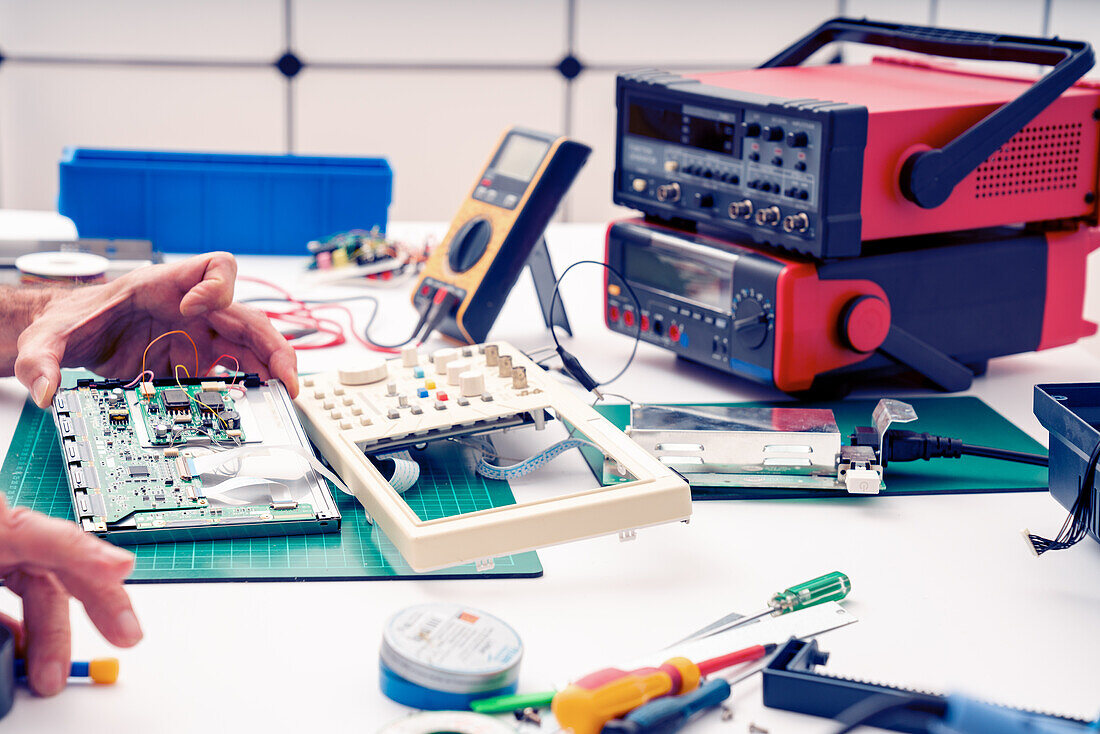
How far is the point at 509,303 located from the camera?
2033 millimetres

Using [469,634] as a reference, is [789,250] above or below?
above

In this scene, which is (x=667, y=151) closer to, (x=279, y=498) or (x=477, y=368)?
(x=477, y=368)

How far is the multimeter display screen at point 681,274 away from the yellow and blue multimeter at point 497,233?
150 mm

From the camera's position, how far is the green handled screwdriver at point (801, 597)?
0.99m

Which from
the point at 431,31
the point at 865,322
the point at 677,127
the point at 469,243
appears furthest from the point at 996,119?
the point at 431,31

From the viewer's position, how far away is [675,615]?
1.02m

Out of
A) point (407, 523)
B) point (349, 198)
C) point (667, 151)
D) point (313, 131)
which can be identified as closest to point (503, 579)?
point (407, 523)

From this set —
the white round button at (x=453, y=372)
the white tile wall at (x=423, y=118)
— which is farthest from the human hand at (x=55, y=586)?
the white tile wall at (x=423, y=118)

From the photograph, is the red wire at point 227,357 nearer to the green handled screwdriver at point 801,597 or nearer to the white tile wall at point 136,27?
the green handled screwdriver at point 801,597

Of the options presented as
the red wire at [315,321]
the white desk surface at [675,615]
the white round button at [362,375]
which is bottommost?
the white desk surface at [675,615]

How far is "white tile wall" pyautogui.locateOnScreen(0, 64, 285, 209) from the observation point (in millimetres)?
3795

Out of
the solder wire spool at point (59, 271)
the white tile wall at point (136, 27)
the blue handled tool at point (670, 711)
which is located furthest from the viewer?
the white tile wall at point (136, 27)

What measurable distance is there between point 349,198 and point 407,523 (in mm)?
1307

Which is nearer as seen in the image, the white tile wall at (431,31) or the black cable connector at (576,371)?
the black cable connector at (576,371)
